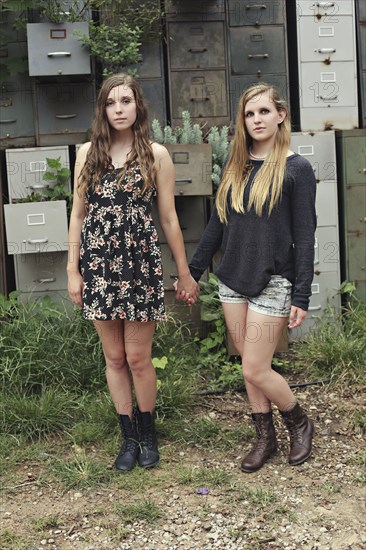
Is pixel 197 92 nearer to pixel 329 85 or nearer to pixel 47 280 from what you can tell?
pixel 329 85

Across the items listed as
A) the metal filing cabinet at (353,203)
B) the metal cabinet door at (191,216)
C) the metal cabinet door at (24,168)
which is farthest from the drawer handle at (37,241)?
the metal filing cabinet at (353,203)

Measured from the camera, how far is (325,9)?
5.10m

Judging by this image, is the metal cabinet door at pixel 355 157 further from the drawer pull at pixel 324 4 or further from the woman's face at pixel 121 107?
the woman's face at pixel 121 107

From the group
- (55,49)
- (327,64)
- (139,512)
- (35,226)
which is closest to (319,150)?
(327,64)

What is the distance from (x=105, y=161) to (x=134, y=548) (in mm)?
1630

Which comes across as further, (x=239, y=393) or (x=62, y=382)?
(x=239, y=393)

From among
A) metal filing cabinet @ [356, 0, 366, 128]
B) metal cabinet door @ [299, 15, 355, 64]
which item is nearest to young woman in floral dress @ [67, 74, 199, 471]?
metal cabinet door @ [299, 15, 355, 64]

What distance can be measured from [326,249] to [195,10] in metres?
1.89

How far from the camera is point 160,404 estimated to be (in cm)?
400

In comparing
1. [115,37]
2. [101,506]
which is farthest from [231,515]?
[115,37]

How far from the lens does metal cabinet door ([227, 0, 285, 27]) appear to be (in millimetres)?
5109

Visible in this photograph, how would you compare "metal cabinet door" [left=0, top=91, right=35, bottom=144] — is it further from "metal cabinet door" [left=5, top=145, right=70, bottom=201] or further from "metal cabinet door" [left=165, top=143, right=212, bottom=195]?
"metal cabinet door" [left=165, top=143, right=212, bottom=195]

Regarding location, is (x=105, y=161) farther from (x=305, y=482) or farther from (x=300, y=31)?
(x=300, y=31)

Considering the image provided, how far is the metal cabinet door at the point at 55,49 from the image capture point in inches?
187
